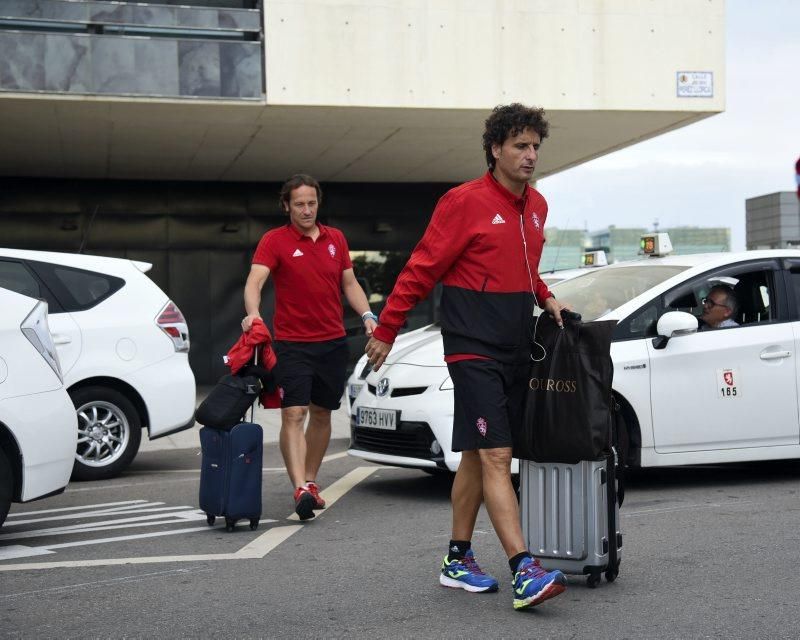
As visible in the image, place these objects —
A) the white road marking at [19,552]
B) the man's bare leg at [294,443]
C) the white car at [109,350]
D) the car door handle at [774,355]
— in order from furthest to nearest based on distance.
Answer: the white car at [109,350] < the car door handle at [774,355] < the man's bare leg at [294,443] < the white road marking at [19,552]

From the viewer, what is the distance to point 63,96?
1430cm

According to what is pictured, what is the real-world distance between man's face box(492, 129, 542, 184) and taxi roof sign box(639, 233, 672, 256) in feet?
12.5

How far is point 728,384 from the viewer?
7277mm

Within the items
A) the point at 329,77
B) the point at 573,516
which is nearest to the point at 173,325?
the point at 573,516

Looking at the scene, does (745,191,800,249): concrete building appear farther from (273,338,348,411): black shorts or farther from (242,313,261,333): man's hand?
(242,313,261,333): man's hand

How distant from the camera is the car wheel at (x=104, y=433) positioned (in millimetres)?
8812

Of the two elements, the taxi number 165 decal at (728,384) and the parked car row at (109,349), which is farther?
the parked car row at (109,349)

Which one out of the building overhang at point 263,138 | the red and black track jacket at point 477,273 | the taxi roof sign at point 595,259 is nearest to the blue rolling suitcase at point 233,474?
the red and black track jacket at point 477,273

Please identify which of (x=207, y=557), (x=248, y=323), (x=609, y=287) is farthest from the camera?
(x=609, y=287)

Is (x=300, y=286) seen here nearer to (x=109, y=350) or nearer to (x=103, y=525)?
(x=103, y=525)

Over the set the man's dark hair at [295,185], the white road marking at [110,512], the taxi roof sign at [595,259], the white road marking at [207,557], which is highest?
the man's dark hair at [295,185]

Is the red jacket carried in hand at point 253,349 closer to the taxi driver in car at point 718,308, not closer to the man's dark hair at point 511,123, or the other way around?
the man's dark hair at point 511,123

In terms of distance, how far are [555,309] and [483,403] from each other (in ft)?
1.65

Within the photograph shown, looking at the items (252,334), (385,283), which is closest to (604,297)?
(252,334)
